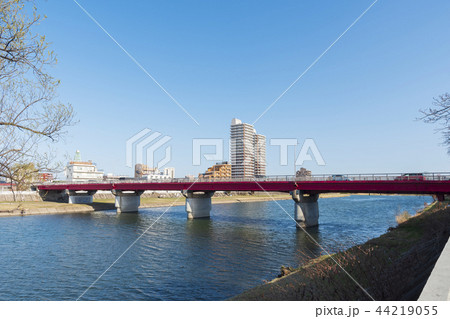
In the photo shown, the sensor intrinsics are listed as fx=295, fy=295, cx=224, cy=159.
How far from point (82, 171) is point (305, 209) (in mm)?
147137

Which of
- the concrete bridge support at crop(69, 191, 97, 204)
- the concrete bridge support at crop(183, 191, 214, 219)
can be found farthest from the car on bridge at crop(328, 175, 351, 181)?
the concrete bridge support at crop(69, 191, 97, 204)

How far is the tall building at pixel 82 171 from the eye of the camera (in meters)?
162

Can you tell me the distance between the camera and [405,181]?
4556 centimetres

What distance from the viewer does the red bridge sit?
1769 inches

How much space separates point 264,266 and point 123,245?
64.9 feet

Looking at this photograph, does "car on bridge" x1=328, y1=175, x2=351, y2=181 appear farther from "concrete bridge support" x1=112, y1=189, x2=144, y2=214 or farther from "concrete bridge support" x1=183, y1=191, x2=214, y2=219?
"concrete bridge support" x1=112, y1=189, x2=144, y2=214

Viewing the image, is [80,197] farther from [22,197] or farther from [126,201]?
[126,201]

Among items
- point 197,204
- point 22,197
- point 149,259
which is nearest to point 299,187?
point 197,204

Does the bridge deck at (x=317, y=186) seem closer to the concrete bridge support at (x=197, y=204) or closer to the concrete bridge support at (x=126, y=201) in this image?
the concrete bridge support at (x=197, y=204)

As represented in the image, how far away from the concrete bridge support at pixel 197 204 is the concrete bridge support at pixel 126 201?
24.0 metres

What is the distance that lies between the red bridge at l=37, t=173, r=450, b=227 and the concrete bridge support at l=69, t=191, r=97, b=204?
5.00 meters

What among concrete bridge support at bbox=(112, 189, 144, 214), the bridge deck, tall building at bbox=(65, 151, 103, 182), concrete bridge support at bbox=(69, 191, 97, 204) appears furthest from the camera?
tall building at bbox=(65, 151, 103, 182)
